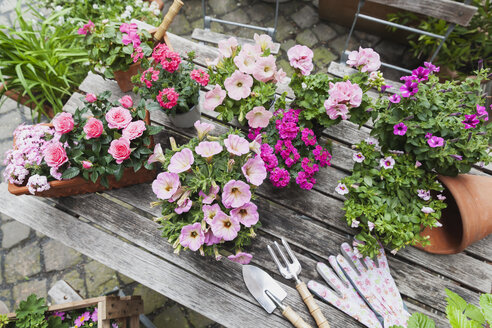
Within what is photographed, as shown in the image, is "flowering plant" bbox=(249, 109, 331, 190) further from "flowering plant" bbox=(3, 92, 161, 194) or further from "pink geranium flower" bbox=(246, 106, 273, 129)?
"flowering plant" bbox=(3, 92, 161, 194)

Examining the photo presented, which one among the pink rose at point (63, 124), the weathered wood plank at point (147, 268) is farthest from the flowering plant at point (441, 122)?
the pink rose at point (63, 124)

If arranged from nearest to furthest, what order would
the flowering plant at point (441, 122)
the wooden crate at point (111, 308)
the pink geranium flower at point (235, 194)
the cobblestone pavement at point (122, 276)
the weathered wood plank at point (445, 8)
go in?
the pink geranium flower at point (235, 194) < the flowering plant at point (441, 122) < the wooden crate at point (111, 308) < the weathered wood plank at point (445, 8) < the cobblestone pavement at point (122, 276)

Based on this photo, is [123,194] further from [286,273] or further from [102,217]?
[286,273]

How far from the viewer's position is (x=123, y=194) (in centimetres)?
169

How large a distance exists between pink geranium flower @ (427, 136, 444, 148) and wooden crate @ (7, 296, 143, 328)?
1676mm

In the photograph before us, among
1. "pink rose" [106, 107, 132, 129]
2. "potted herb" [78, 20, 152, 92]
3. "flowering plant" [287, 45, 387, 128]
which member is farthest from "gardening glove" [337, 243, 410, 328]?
"potted herb" [78, 20, 152, 92]

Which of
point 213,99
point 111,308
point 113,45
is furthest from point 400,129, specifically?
point 111,308

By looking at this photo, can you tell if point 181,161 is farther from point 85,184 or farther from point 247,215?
point 85,184

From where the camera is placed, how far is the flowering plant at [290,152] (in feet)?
4.86

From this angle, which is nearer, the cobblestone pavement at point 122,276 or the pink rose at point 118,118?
the pink rose at point 118,118

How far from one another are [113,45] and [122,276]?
182 centimetres

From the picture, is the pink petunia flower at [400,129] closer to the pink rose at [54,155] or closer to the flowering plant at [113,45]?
the flowering plant at [113,45]

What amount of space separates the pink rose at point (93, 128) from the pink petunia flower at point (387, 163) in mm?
1239

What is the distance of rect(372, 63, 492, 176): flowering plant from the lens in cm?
138
